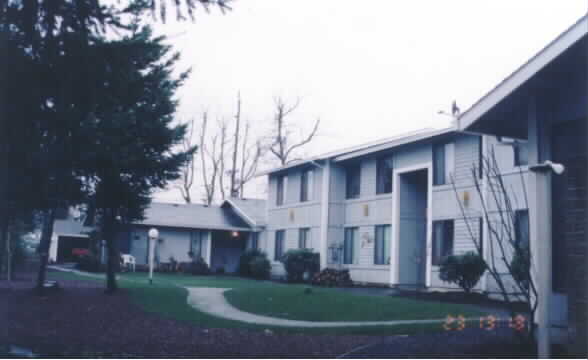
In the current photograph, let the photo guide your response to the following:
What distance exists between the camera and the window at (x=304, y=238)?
29.4 meters

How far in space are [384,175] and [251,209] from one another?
566 inches

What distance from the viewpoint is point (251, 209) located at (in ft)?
125

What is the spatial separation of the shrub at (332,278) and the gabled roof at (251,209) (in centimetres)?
961

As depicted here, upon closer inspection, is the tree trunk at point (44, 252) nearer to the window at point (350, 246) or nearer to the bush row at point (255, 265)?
the window at point (350, 246)

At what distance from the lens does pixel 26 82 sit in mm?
8680

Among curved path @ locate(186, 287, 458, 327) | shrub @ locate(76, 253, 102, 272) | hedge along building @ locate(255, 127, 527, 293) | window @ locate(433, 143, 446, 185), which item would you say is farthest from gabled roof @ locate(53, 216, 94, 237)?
window @ locate(433, 143, 446, 185)

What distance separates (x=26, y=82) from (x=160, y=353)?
4.35 meters

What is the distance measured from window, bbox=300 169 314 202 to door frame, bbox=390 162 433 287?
20.3 feet

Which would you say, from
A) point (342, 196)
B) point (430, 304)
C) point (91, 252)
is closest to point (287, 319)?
point (430, 304)

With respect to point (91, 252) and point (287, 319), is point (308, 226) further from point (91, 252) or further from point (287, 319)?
point (287, 319)

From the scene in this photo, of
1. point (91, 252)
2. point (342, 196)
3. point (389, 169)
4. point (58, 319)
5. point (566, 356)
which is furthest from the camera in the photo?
point (91, 252)

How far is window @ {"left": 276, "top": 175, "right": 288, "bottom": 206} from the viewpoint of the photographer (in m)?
32.4

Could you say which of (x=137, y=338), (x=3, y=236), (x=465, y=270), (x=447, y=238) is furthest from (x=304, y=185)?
(x=137, y=338)

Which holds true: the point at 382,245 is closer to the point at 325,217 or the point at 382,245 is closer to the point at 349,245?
the point at 349,245
